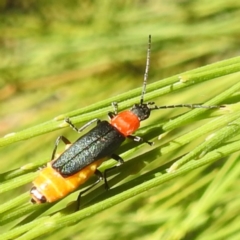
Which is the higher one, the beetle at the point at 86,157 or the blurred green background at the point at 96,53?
the blurred green background at the point at 96,53

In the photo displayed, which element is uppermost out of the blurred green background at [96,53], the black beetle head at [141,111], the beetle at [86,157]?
the blurred green background at [96,53]

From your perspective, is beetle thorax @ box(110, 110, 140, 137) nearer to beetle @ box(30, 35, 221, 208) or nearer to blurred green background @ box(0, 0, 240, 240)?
beetle @ box(30, 35, 221, 208)

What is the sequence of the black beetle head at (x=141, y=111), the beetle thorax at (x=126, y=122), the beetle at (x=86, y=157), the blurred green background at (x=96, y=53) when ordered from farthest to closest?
the blurred green background at (x=96, y=53) → the black beetle head at (x=141, y=111) → the beetle thorax at (x=126, y=122) → the beetle at (x=86, y=157)

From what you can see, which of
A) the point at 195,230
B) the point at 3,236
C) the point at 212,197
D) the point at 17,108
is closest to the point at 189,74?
the point at 212,197

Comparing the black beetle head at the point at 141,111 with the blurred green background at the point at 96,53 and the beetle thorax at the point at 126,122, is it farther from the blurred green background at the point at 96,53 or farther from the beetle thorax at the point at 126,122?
the blurred green background at the point at 96,53

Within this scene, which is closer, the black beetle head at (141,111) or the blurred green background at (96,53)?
A: the black beetle head at (141,111)

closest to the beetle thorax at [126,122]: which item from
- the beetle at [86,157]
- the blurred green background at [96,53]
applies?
the beetle at [86,157]

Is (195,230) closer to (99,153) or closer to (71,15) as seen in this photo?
(99,153)

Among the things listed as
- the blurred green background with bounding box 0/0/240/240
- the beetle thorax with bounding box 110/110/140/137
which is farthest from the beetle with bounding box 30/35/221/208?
the blurred green background with bounding box 0/0/240/240

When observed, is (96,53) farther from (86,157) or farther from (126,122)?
(86,157)
